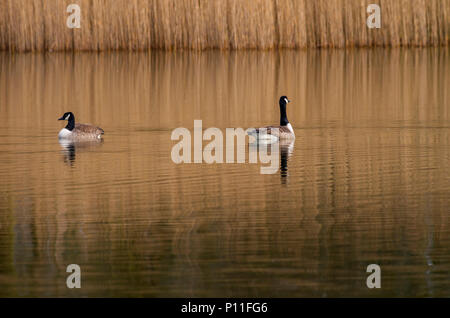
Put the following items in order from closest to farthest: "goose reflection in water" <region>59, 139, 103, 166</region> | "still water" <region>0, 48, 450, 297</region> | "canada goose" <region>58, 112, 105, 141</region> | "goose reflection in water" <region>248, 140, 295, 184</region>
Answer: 1. "still water" <region>0, 48, 450, 297</region>
2. "goose reflection in water" <region>248, 140, 295, 184</region>
3. "goose reflection in water" <region>59, 139, 103, 166</region>
4. "canada goose" <region>58, 112, 105, 141</region>

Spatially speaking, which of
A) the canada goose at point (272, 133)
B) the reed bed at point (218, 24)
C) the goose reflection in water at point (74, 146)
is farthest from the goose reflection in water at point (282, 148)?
the reed bed at point (218, 24)

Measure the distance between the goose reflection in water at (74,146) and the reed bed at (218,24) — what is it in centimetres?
1456

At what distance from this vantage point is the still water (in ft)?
22.9

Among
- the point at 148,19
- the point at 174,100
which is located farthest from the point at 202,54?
the point at 174,100

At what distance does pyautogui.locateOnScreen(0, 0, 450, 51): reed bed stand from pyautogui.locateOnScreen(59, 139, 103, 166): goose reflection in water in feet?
47.8

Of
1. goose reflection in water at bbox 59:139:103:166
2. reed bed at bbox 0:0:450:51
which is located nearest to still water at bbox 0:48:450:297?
goose reflection in water at bbox 59:139:103:166

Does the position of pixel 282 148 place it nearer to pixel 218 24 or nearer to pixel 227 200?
pixel 227 200

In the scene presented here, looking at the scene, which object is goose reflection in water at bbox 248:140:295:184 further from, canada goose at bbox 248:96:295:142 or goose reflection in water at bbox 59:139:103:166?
goose reflection in water at bbox 59:139:103:166

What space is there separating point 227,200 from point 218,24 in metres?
19.7

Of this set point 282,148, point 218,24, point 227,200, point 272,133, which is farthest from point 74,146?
point 218,24

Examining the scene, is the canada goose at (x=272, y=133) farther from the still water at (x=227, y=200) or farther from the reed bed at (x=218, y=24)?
the reed bed at (x=218, y=24)

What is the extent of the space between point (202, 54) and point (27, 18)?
486 cm

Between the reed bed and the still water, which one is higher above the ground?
the reed bed

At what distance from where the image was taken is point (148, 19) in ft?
94.2
